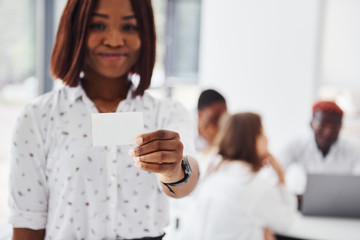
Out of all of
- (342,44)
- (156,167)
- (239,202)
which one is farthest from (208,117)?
(342,44)

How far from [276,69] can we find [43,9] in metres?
2.24

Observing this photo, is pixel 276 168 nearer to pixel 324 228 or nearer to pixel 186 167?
pixel 324 228

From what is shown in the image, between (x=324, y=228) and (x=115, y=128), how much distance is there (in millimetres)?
1535

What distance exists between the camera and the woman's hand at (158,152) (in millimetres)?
765

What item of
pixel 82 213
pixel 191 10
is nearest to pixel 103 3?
pixel 82 213

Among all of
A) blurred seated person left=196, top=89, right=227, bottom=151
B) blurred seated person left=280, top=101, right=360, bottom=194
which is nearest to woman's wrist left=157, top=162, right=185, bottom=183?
blurred seated person left=196, top=89, right=227, bottom=151

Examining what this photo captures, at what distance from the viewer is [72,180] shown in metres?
0.94

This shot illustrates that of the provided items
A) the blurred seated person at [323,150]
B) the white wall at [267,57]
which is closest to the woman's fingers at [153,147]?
the blurred seated person at [323,150]

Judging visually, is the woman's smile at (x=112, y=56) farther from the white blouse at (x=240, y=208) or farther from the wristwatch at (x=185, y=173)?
the white blouse at (x=240, y=208)

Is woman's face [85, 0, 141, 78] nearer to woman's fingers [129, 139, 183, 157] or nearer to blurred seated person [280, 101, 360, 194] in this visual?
woman's fingers [129, 139, 183, 157]

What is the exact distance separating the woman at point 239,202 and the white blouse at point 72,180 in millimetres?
971

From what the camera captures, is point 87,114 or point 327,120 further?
point 327,120

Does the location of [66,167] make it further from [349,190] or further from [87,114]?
[349,190]

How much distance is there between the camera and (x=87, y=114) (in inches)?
38.9
